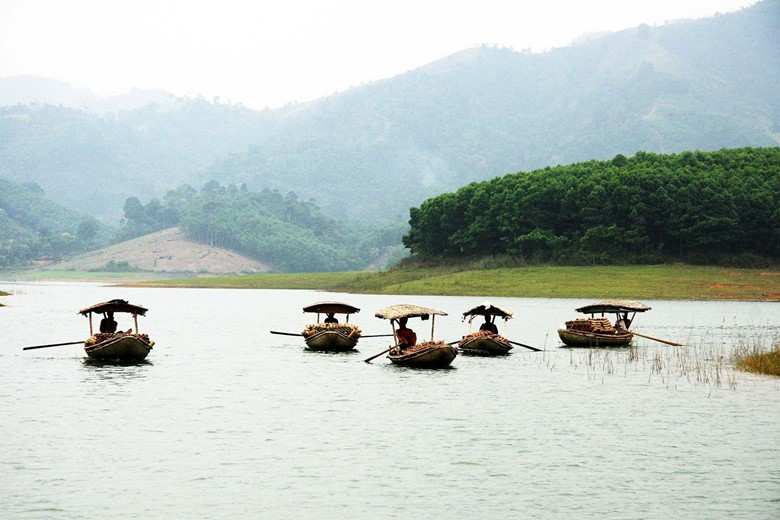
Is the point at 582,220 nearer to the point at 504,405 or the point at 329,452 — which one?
the point at 504,405

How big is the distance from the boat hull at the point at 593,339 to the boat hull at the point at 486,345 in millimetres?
6244

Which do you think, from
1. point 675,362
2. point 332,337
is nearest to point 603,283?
point 332,337

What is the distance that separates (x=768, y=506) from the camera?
22844 millimetres

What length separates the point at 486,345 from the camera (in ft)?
182

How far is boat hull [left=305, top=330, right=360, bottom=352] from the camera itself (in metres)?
59.1

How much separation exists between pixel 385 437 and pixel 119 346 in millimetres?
25131

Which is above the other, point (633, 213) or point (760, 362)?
point (633, 213)

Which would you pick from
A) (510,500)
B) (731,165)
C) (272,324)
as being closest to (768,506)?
(510,500)

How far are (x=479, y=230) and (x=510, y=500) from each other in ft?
405

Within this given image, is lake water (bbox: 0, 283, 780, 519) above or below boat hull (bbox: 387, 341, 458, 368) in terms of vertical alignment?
below

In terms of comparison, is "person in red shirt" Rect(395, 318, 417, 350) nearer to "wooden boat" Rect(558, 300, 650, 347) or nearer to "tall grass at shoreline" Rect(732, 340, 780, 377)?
"wooden boat" Rect(558, 300, 650, 347)

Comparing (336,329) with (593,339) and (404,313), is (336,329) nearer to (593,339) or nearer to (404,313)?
(404,313)

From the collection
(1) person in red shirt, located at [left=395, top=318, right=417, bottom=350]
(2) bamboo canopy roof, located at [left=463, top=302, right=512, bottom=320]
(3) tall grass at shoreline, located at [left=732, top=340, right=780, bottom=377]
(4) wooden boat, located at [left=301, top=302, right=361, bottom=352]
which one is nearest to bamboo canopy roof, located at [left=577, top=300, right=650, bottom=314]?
(2) bamboo canopy roof, located at [left=463, top=302, right=512, bottom=320]

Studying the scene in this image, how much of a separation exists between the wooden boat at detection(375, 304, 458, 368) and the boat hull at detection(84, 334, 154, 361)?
513 inches
